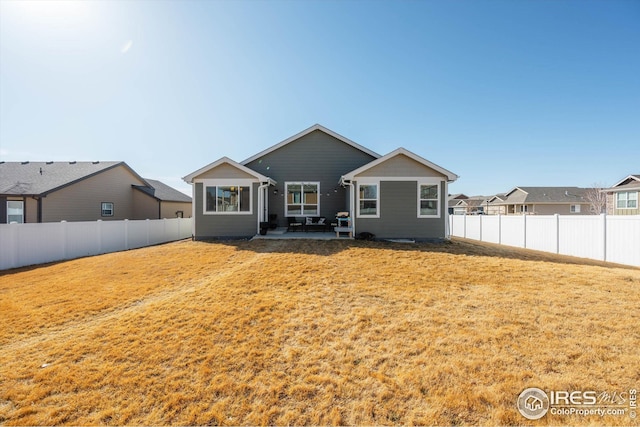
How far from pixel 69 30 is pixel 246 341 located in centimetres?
1406

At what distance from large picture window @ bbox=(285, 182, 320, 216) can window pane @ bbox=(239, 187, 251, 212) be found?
9.88 feet

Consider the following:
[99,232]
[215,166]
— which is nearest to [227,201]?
[215,166]

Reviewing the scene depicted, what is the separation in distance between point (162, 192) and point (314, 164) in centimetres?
1839

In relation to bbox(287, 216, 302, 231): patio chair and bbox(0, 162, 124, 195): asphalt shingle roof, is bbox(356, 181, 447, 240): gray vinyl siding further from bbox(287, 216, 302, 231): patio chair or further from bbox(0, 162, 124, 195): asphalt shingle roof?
bbox(0, 162, 124, 195): asphalt shingle roof

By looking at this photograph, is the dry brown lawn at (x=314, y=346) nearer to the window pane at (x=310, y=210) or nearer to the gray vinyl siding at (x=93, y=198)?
the window pane at (x=310, y=210)

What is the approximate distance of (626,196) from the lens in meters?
23.4

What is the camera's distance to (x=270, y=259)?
351 inches

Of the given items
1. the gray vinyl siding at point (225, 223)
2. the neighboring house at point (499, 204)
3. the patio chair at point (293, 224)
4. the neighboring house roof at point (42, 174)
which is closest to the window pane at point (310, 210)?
the patio chair at point (293, 224)

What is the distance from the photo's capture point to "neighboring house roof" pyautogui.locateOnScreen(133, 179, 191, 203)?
76.5 feet

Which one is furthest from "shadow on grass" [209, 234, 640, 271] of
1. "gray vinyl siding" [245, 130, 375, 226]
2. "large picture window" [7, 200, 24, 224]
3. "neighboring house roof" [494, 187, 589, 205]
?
"neighboring house roof" [494, 187, 589, 205]

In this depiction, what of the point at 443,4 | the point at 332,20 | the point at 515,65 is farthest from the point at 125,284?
the point at 515,65

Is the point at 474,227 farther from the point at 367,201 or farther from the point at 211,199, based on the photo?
the point at 211,199

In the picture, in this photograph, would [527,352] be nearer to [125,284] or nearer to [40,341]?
[40,341]

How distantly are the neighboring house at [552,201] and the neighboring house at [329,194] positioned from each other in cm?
3428
